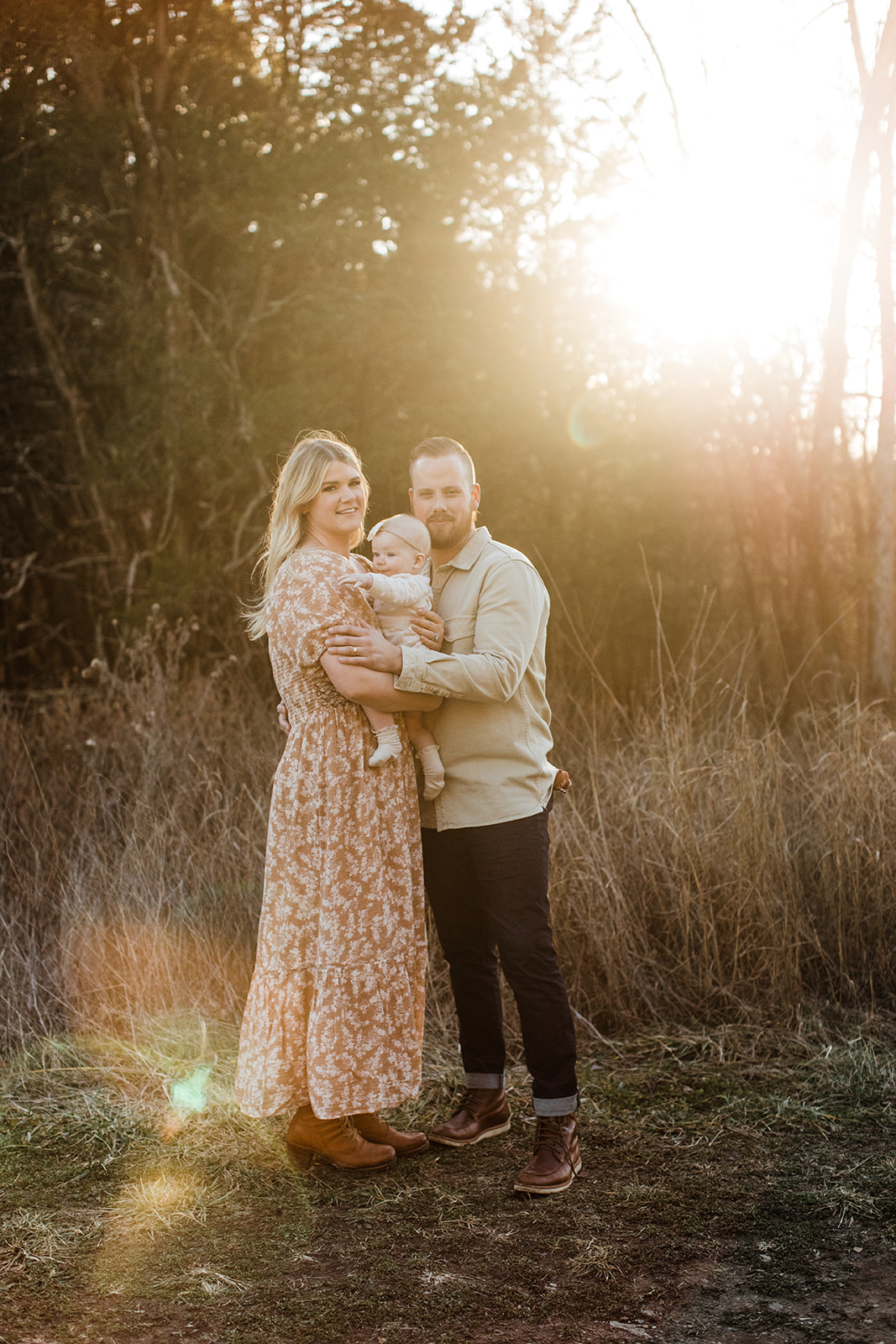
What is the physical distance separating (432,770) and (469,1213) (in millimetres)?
1130

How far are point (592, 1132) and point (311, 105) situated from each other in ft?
33.2

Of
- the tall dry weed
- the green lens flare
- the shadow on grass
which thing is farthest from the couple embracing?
the tall dry weed

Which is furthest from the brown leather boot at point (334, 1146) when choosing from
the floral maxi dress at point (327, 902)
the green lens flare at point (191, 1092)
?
the green lens flare at point (191, 1092)

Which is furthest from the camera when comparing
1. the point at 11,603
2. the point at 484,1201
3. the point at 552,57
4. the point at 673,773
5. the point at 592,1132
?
the point at 11,603

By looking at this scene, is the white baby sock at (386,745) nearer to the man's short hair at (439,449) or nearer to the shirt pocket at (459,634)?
the shirt pocket at (459,634)

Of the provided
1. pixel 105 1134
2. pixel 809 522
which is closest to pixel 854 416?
pixel 809 522

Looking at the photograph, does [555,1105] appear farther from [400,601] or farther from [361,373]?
[361,373]

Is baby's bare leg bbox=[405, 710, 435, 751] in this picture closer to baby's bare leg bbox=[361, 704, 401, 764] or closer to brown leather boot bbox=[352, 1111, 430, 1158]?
baby's bare leg bbox=[361, 704, 401, 764]

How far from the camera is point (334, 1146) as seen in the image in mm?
3236

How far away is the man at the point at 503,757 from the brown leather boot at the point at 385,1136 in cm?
41

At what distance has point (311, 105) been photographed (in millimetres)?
11000

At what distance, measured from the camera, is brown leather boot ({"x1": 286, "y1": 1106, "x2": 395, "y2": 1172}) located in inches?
127

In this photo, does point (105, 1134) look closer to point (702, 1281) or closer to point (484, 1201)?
point (484, 1201)

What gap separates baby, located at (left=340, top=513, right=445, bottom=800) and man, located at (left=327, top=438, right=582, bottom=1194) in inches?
2.0
